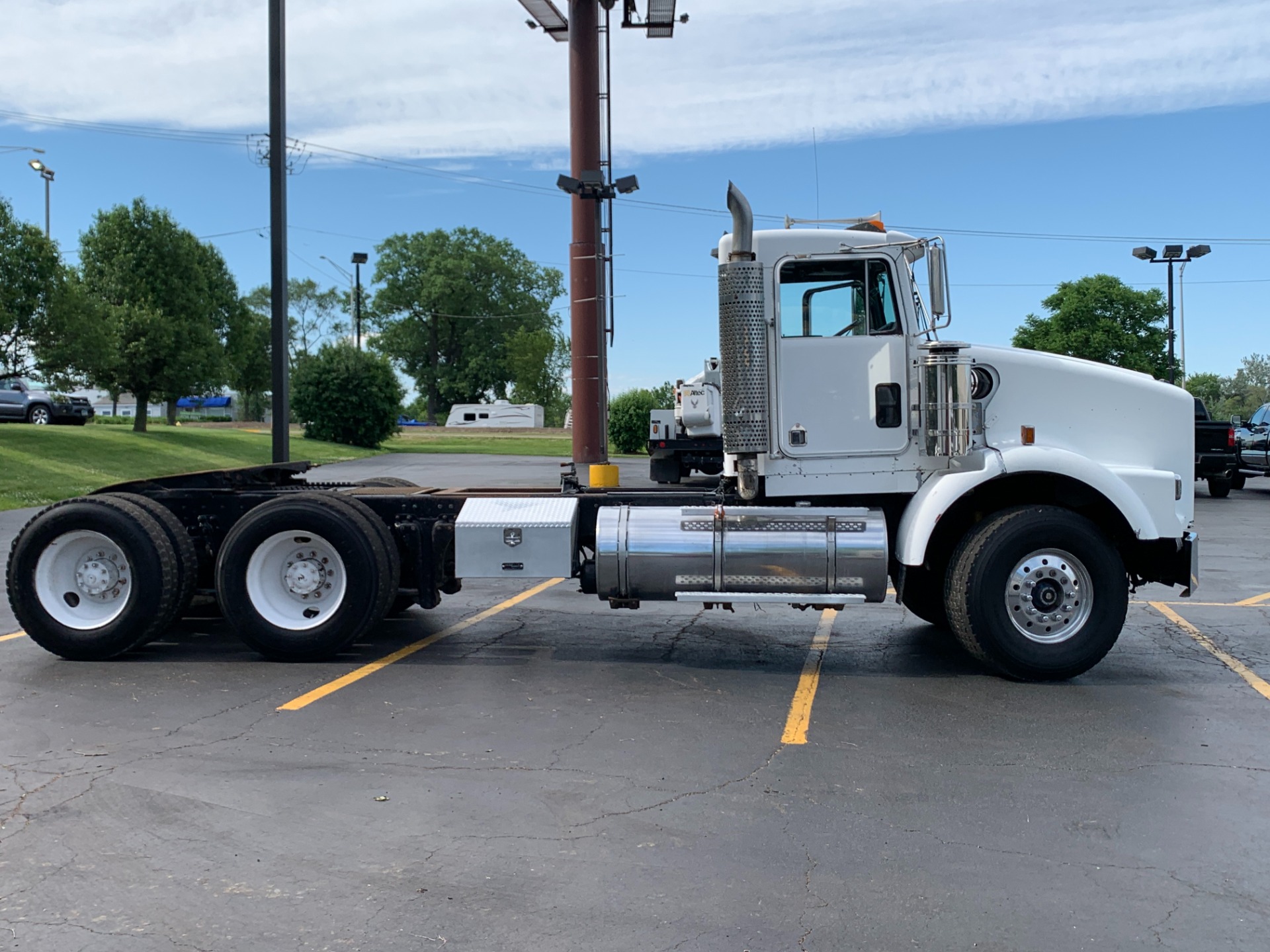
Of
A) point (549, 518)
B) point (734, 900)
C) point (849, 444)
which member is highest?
point (849, 444)

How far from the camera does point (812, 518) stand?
767 cm

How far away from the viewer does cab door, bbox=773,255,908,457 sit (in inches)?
308

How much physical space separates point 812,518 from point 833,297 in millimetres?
1573

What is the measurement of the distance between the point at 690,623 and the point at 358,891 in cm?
577

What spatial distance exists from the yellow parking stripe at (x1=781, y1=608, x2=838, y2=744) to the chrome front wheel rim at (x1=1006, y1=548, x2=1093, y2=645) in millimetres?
1408

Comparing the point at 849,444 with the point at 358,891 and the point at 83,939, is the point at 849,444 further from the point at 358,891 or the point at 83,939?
the point at 83,939

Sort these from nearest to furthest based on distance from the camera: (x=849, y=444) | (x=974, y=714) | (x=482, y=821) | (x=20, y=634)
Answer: (x=482, y=821), (x=974, y=714), (x=849, y=444), (x=20, y=634)

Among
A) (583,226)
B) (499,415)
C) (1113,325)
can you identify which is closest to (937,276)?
(583,226)

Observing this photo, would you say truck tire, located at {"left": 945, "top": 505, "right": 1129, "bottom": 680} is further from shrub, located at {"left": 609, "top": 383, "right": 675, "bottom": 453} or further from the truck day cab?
shrub, located at {"left": 609, "top": 383, "right": 675, "bottom": 453}

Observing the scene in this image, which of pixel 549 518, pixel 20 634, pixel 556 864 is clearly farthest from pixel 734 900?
pixel 20 634

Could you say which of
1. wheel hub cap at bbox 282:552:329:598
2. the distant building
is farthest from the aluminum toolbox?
the distant building

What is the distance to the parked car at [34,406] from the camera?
125 feet

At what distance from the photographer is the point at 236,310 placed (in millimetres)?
55000

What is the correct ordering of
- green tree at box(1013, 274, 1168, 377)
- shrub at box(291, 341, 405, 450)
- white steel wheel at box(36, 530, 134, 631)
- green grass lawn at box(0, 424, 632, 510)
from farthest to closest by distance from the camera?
green tree at box(1013, 274, 1168, 377)
shrub at box(291, 341, 405, 450)
green grass lawn at box(0, 424, 632, 510)
white steel wheel at box(36, 530, 134, 631)
